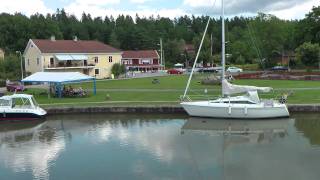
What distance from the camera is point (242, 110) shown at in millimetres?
Result: 39562

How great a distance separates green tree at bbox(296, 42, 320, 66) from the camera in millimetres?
89988

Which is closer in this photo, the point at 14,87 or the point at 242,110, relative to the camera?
the point at 242,110

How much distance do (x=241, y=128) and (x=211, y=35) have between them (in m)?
99.9

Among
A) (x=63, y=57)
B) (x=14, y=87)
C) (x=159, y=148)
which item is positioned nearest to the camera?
(x=159, y=148)

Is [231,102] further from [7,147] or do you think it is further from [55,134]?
[7,147]

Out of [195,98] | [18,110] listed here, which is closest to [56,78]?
[18,110]

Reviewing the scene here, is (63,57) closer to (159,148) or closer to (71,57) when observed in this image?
(71,57)

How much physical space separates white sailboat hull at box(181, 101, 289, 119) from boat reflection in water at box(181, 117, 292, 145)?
435 millimetres

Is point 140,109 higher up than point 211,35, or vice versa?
point 211,35

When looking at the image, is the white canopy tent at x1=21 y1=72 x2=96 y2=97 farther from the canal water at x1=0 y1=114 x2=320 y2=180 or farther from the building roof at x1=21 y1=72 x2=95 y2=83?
the canal water at x1=0 y1=114 x2=320 y2=180

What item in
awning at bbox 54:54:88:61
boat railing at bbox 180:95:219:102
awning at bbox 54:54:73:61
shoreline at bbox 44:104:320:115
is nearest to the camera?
shoreline at bbox 44:104:320:115

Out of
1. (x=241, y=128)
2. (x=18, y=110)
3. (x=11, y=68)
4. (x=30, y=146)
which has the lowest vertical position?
Result: (x=30, y=146)

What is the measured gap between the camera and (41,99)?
51.5 meters


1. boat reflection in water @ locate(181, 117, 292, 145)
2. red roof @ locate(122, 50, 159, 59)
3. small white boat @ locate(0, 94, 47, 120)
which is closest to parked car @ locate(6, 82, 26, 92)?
small white boat @ locate(0, 94, 47, 120)
